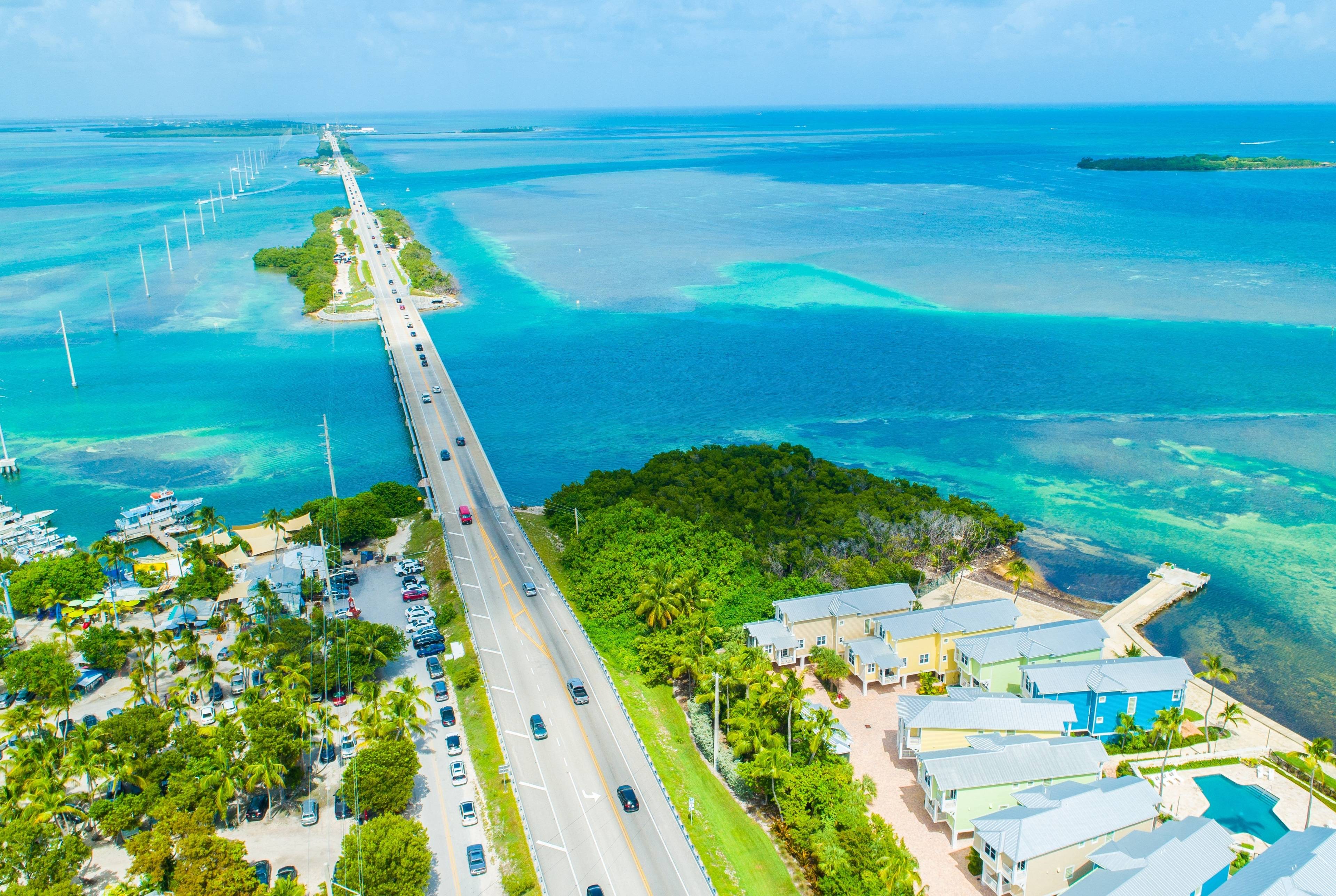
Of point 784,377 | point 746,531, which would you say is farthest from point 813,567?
point 784,377

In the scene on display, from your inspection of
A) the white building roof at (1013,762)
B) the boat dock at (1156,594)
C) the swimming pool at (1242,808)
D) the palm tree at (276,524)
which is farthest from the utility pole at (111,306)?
the swimming pool at (1242,808)

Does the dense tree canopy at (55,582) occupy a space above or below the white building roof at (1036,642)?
below

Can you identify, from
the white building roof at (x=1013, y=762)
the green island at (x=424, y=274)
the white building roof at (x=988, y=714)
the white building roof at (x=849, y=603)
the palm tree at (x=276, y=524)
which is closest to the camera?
the white building roof at (x=1013, y=762)

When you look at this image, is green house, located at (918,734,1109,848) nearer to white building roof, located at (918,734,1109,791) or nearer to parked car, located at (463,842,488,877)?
white building roof, located at (918,734,1109,791)

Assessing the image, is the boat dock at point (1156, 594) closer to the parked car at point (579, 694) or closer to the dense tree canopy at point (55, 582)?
the parked car at point (579, 694)

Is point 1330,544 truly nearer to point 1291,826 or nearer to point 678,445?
point 1291,826

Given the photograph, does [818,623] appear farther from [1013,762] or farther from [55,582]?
[55,582]

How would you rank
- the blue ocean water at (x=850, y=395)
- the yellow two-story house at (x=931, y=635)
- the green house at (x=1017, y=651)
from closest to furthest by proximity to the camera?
1. the green house at (x=1017, y=651)
2. the yellow two-story house at (x=931, y=635)
3. the blue ocean water at (x=850, y=395)

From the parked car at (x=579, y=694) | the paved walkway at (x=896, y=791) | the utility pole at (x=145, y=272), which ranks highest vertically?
the utility pole at (x=145, y=272)
